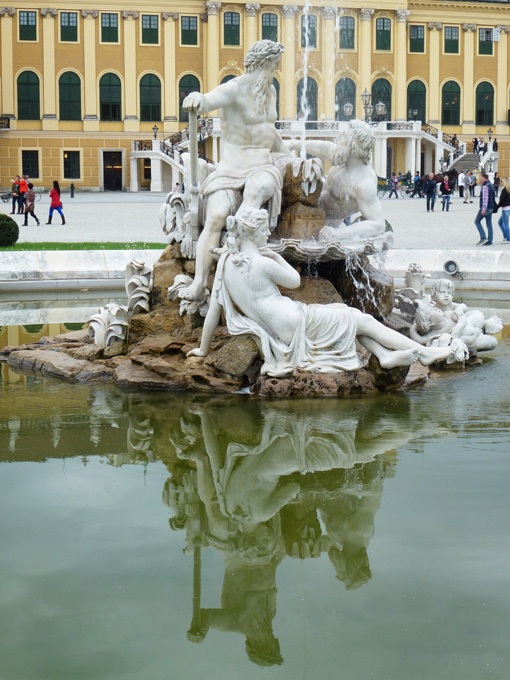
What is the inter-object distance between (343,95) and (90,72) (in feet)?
40.6

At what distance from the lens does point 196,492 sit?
4617 millimetres

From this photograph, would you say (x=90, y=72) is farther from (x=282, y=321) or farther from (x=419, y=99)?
(x=282, y=321)

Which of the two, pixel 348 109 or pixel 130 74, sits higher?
pixel 130 74

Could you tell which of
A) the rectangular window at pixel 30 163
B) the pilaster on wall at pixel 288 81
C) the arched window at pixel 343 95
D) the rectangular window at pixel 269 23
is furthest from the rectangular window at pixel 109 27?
the arched window at pixel 343 95

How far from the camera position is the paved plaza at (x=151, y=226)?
17.8 m

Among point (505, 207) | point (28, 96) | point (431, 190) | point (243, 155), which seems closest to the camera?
point (243, 155)

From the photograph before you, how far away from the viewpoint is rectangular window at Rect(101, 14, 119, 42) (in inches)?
1831

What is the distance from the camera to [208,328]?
22.4 feet

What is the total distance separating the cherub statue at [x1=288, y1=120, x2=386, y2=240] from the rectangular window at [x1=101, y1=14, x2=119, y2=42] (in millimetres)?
41531

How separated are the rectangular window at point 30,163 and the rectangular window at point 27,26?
204 inches

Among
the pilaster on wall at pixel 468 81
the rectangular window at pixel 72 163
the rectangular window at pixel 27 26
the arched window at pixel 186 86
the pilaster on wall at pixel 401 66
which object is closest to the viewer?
the rectangular window at pixel 27 26

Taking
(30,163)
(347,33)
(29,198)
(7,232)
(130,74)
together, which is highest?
(347,33)

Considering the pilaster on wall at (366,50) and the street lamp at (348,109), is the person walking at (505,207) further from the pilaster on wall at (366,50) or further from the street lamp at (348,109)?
the pilaster on wall at (366,50)

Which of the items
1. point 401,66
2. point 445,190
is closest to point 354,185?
point 445,190
